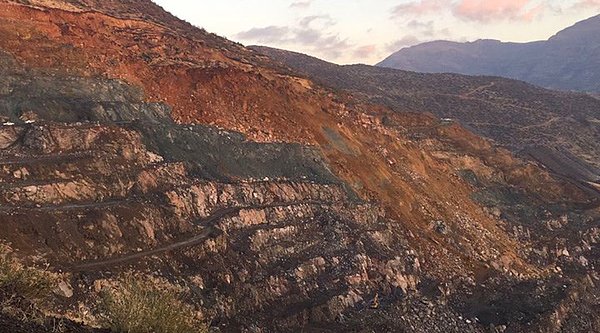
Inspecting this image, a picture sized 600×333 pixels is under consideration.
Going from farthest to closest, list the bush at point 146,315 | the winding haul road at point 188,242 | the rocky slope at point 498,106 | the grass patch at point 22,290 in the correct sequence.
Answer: the rocky slope at point 498,106 < the winding haul road at point 188,242 < the bush at point 146,315 < the grass patch at point 22,290

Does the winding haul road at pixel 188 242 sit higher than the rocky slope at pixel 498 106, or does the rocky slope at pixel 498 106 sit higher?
the rocky slope at pixel 498 106

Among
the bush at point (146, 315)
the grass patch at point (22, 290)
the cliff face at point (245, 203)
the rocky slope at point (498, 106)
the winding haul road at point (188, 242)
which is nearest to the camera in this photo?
the grass patch at point (22, 290)

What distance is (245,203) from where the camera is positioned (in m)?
38.2

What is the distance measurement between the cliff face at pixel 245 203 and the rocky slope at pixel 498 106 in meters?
42.9

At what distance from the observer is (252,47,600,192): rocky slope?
108 m

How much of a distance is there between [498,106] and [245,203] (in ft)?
374

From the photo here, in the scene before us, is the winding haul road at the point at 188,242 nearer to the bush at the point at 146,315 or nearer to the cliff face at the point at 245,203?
the cliff face at the point at 245,203

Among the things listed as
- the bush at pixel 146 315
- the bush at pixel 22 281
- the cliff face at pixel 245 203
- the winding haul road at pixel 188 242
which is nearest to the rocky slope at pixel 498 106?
the cliff face at pixel 245 203

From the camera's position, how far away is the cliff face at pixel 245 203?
2939cm

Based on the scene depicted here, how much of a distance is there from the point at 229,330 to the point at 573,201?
47723 millimetres

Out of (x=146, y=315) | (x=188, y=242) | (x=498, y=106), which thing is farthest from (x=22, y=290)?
(x=498, y=106)

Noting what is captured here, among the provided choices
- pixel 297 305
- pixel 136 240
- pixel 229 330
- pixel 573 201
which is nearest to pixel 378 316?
pixel 297 305

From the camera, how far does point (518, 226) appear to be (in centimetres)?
5375

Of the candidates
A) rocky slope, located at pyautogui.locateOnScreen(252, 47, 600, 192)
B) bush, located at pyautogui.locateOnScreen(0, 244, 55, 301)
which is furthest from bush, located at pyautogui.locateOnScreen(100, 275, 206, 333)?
rocky slope, located at pyautogui.locateOnScreen(252, 47, 600, 192)
